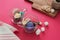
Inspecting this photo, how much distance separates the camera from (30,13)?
1.18m

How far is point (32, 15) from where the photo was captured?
3.81 ft

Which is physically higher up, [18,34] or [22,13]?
[22,13]

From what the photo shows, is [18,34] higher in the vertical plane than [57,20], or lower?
lower

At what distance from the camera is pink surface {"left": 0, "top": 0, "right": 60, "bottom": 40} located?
41.9 inches

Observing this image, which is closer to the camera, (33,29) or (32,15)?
(33,29)

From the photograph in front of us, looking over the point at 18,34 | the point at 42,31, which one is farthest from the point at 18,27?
the point at 42,31

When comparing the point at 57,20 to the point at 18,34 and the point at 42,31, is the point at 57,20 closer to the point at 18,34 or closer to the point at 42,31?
the point at 42,31

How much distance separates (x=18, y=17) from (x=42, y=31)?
185mm

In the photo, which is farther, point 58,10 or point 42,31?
point 58,10

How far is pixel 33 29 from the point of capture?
106 centimetres

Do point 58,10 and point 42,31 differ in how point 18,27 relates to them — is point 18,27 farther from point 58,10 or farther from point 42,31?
point 58,10

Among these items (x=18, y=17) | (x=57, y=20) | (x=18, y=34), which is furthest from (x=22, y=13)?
(x=57, y=20)

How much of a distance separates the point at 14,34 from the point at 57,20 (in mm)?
325

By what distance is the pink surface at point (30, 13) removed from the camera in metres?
1.06
